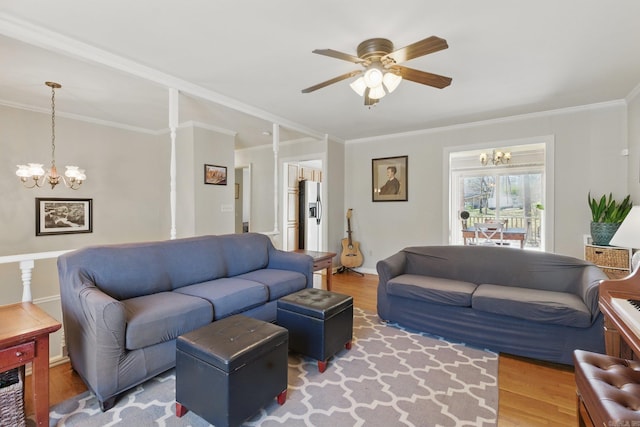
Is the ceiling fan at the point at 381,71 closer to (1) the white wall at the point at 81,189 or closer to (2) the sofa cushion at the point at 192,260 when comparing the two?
(2) the sofa cushion at the point at 192,260

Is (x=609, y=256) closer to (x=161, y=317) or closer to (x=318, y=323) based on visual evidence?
(x=318, y=323)

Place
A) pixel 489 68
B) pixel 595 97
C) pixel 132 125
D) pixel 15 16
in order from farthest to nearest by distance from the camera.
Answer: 1. pixel 132 125
2. pixel 595 97
3. pixel 489 68
4. pixel 15 16

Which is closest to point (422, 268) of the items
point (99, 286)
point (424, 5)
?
point (424, 5)

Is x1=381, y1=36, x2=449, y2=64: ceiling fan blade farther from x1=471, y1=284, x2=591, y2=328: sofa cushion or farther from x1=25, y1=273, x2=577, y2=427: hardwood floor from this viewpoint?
x1=25, y1=273, x2=577, y2=427: hardwood floor

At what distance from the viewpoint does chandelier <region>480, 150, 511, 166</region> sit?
255 inches

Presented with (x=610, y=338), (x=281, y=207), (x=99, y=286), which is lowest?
(x=610, y=338)

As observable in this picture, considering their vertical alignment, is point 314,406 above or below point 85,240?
below

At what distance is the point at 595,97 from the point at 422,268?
2777mm

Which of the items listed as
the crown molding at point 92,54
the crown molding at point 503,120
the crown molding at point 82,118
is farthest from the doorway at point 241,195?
the crown molding at point 92,54

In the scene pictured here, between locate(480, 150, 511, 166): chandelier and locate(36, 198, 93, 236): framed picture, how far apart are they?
7465 millimetres

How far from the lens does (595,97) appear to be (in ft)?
11.3

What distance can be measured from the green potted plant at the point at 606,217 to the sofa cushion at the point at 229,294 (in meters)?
3.66

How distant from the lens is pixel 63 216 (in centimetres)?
427

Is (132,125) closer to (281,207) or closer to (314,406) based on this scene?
(281,207)
